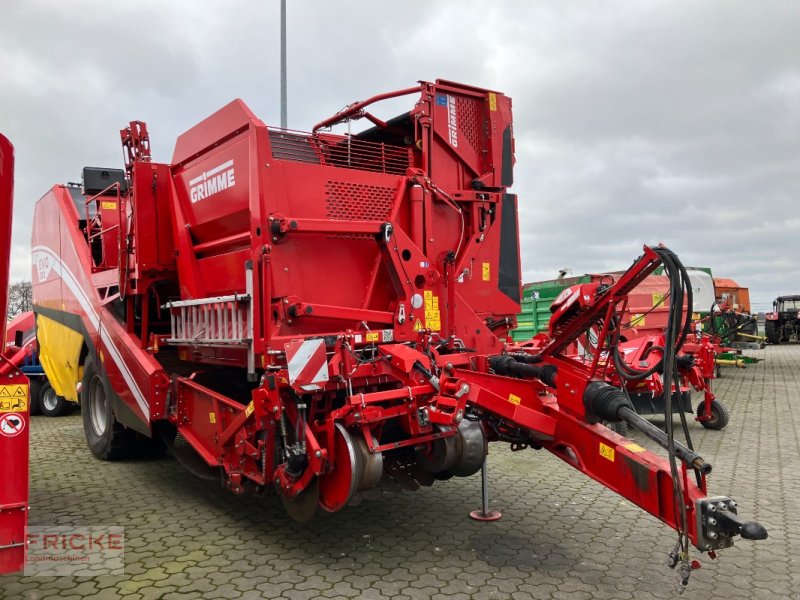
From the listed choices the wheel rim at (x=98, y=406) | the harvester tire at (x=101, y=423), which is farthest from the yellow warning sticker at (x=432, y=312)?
the wheel rim at (x=98, y=406)

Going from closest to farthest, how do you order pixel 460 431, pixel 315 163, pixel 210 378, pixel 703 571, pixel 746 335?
pixel 703 571
pixel 460 431
pixel 315 163
pixel 210 378
pixel 746 335

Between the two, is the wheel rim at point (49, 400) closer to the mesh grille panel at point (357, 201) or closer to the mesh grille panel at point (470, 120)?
the mesh grille panel at point (357, 201)

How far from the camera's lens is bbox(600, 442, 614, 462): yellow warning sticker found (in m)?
3.45

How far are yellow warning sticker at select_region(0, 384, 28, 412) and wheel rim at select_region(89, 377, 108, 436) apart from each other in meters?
3.94

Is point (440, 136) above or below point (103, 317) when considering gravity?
above

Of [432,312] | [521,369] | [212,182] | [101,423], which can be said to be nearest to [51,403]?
[101,423]

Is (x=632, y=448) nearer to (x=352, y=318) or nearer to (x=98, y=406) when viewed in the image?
(x=352, y=318)

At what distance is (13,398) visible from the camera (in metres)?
2.85

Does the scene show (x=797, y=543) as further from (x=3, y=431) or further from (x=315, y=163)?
(x=3, y=431)

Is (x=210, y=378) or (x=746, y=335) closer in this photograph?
(x=210, y=378)

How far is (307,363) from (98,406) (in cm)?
414

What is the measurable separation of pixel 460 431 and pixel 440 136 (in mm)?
2279

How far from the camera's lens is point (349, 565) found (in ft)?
12.6

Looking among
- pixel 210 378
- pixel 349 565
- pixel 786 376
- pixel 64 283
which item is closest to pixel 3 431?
pixel 349 565
